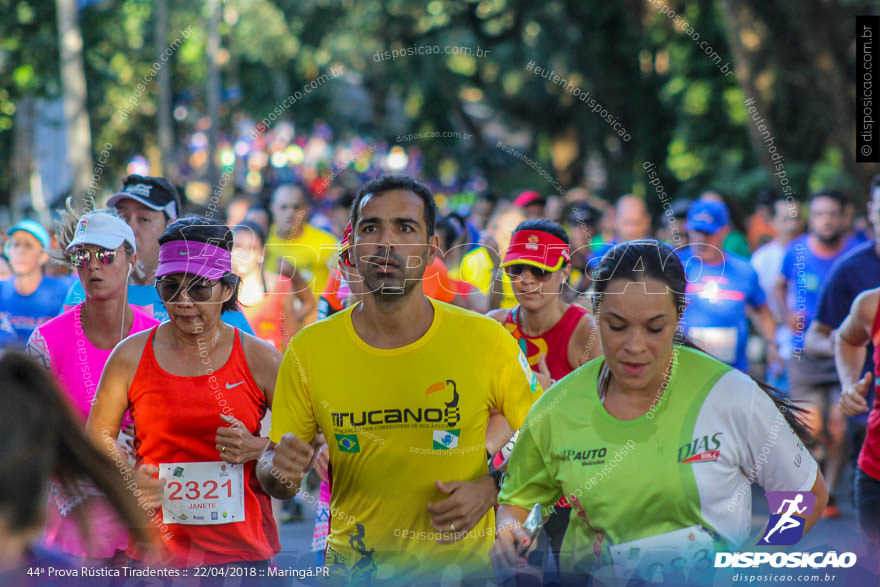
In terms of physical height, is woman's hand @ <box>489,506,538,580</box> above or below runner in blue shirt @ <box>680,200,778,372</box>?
below

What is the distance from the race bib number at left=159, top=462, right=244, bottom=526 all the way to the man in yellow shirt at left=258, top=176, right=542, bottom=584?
0.39 m

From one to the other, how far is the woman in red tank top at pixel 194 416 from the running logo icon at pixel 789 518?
1801 mm

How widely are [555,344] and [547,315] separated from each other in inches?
7.2

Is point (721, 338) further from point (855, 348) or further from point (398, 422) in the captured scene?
point (398, 422)

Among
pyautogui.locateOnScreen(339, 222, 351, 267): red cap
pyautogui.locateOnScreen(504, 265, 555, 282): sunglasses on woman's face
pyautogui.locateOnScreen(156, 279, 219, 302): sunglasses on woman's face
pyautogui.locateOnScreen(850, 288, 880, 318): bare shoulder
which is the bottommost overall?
pyautogui.locateOnScreen(850, 288, 880, 318): bare shoulder

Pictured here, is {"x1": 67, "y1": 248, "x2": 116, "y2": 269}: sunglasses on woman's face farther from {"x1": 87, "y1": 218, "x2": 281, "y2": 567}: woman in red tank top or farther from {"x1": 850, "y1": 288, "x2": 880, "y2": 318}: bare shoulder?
{"x1": 850, "y1": 288, "x2": 880, "y2": 318}: bare shoulder

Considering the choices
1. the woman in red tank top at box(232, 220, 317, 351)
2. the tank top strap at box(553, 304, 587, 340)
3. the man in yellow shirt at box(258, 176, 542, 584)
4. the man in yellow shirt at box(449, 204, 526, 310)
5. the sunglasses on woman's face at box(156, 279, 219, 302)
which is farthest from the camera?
the woman in red tank top at box(232, 220, 317, 351)

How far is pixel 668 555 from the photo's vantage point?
3270 millimetres

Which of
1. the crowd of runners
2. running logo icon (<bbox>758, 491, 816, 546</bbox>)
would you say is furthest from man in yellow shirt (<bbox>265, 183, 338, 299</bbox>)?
running logo icon (<bbox>758, 491, 816, 546</bbox>)

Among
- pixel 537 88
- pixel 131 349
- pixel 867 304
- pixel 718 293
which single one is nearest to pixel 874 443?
pixel 867 304

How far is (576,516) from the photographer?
11.5ft

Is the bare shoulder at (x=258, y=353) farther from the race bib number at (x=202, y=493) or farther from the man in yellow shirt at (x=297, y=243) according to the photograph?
the man in yellow shirt at (x=297, y=243)

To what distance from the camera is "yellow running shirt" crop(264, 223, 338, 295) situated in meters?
9.21

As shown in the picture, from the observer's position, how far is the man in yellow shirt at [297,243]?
30.3 ft
